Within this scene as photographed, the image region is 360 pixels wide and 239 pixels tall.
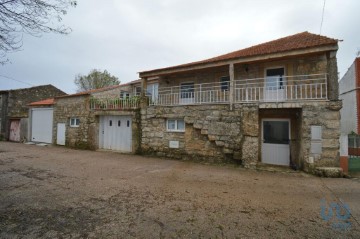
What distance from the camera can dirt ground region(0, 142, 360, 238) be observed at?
121 inches

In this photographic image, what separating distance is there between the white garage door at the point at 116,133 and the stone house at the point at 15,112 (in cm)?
891

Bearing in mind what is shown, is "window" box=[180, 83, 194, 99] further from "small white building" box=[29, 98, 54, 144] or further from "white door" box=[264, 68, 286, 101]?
"small white building" box=[29, 98, 54, 144]

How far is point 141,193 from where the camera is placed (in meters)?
4.75

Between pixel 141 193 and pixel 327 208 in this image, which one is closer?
pixel 327 208

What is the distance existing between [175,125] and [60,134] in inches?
380

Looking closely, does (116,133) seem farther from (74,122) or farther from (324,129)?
(324,129)

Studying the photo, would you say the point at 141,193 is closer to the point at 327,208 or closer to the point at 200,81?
the point at 327,208

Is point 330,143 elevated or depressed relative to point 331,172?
elevated

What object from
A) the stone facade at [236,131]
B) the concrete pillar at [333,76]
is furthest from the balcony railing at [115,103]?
the concrete pillar at [333,76]

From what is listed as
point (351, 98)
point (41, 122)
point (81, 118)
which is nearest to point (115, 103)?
point (81, 118)

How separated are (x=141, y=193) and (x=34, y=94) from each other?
21.9 meters

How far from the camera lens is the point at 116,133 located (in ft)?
39.8

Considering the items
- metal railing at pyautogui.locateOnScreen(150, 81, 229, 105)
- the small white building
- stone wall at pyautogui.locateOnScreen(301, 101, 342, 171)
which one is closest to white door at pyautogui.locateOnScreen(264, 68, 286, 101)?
metal railing at pyautogui.locateOnScreen(150, 81, 229, 105)

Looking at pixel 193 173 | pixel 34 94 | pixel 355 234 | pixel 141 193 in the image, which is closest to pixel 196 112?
pixel 193 173
